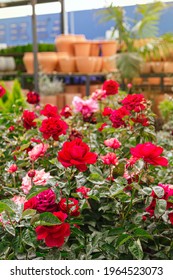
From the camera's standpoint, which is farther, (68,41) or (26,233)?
(68,41)

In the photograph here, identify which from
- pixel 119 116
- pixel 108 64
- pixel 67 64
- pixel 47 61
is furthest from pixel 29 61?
pixel 119 116

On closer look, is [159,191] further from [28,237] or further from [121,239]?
[28,237]

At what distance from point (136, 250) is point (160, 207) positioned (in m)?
0.10

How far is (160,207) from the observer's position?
32.1 inches

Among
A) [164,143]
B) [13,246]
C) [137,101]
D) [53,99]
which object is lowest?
[53,99]

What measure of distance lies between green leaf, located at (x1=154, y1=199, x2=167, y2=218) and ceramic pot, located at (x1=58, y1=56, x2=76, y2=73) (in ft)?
13.1

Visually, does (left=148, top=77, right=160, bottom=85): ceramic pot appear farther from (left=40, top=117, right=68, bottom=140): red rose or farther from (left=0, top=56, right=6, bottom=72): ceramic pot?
(left=40, top=117, right=68, bottom=140): red rose

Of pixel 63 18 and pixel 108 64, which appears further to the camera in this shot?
pixel 63 18

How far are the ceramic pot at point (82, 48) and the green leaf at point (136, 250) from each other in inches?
156

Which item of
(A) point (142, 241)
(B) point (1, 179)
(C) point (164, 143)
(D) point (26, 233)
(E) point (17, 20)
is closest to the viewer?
(D) point (26, 233)
